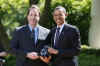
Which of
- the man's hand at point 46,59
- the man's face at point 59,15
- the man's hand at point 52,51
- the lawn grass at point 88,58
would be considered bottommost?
the lawn grass at point 88,58

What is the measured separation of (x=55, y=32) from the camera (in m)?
4.19

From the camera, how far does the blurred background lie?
40.4 feet

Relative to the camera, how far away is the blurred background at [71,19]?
12.3m

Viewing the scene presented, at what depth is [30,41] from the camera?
4.21 m

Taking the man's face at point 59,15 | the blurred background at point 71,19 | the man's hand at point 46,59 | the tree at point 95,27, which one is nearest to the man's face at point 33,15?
the man's face at point 59,15

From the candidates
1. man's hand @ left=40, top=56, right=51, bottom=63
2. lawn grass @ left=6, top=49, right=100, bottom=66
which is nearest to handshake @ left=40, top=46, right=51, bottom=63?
man's hand @ left=40, top=56, right=51, bottom=63

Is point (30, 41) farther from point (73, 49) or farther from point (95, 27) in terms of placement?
point (95, 27)

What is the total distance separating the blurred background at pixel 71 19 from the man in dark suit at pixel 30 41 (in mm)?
6652

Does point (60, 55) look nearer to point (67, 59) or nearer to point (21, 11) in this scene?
point (67, 59)

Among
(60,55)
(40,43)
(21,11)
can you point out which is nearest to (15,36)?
(40,43)

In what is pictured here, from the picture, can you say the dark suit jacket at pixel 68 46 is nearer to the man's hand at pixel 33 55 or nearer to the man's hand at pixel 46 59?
the man's hand at pixel 46 59

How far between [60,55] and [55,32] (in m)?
0.33

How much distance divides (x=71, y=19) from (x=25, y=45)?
12673 millimetres

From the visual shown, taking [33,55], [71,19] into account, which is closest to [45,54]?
[33,55]
